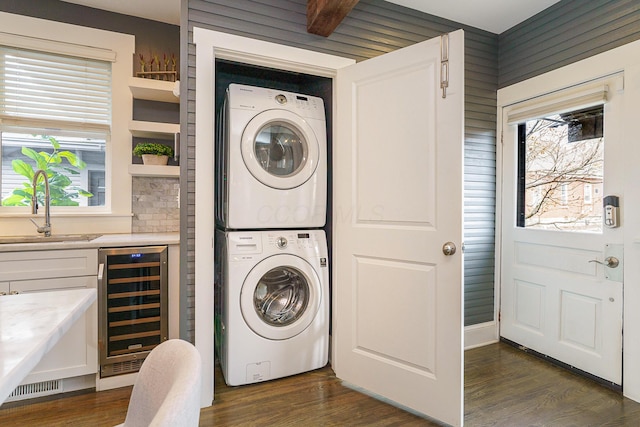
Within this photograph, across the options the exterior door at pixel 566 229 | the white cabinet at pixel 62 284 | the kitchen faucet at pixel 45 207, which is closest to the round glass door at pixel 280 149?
the white cabinet at pixel 62 284

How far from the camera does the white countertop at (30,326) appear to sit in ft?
1.90

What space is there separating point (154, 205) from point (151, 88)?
3.06ft

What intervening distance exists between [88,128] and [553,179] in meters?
3.67

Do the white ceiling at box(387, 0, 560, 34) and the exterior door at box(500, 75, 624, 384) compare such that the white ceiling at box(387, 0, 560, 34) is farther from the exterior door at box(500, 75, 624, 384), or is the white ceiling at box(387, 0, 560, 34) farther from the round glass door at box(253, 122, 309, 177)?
the round glass door at box(253, 122, 309, 177)

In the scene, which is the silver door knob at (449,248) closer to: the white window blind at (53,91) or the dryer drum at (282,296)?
the dryer drum at (282,296)

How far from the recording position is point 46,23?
262 centimetres

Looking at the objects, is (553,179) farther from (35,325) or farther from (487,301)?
(35,325)

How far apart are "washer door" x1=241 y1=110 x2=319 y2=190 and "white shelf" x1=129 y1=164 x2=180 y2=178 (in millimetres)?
774

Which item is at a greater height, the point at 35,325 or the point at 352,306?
the point at 35,325

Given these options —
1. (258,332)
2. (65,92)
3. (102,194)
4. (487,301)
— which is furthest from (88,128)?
(487,301)

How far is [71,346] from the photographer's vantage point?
205cm

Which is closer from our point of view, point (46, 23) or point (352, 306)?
point (352, 306)

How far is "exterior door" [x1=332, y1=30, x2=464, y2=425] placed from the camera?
5.86 feet

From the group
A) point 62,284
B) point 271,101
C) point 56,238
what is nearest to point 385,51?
point 271,101
